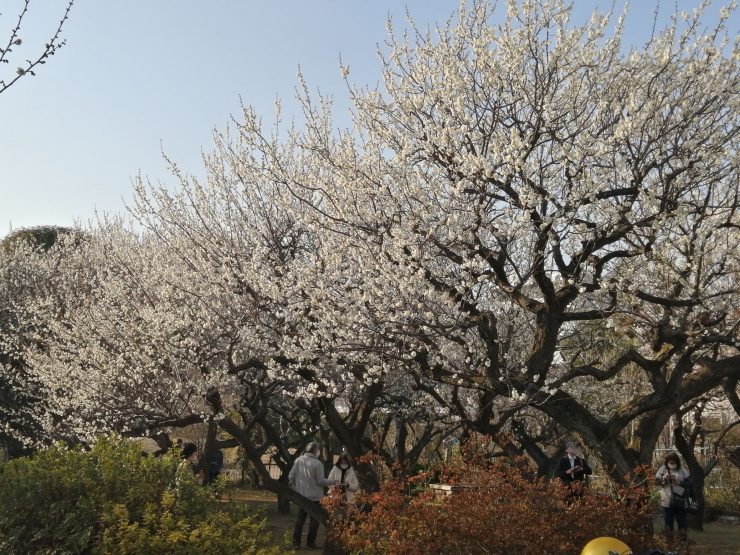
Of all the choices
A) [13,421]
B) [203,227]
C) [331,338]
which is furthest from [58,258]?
[331,338]

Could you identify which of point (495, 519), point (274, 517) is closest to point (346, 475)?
point (495, 519)

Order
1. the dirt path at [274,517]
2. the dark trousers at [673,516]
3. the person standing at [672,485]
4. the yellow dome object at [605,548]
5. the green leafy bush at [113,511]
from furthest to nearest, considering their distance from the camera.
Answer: the dirt path at [274,517], the dark trousers at [673,516], the person standing at [672,485], the yellow dome object at [605,548], the green leafy bush at [113,511]

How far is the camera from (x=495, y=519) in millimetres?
6695

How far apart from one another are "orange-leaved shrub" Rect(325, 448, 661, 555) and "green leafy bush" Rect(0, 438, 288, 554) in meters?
1.74

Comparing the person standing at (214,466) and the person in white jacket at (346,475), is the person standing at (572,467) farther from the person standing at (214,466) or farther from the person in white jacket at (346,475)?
the person standing at (214,466)

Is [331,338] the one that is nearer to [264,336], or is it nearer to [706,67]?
[264,336]

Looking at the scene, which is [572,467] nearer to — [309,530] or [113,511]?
[309,530]

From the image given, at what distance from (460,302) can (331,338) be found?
1.80 meters

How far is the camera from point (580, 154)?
7.87m

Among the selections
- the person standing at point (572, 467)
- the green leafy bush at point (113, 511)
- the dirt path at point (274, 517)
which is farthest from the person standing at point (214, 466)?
the green leafy bush at point (113, 511)

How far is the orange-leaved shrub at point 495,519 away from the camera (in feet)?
21.6

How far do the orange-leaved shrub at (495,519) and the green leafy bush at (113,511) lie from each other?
1.74 m

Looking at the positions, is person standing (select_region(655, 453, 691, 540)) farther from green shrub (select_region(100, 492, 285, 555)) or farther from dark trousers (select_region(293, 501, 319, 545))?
green shrub (select_region(100, 492, 285, 555))

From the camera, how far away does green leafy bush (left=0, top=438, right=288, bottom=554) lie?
471cm
